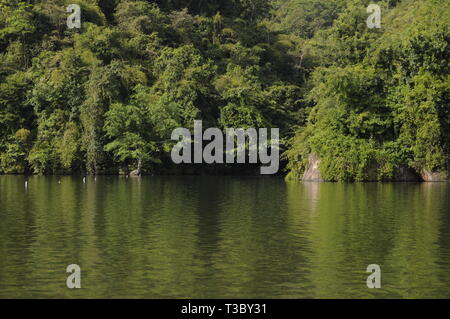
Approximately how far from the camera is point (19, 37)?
83.2 meters

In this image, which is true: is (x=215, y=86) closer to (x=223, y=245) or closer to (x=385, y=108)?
(x=385, y=108)

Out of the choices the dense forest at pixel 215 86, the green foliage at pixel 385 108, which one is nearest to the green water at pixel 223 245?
the green foliage at pixel 385 108

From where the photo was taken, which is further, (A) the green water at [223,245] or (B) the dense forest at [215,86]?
(B) the dense forest at [215,86]

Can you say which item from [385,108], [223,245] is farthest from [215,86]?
[223,245]

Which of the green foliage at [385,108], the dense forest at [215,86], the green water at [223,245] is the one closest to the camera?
the green water at [223,245]

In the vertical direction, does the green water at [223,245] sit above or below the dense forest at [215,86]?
below

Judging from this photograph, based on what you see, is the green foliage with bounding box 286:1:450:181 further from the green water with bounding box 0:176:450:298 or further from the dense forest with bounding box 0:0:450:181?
the green water with bounding box 0:176:450:298

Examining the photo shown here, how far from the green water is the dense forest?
2000 centimetres

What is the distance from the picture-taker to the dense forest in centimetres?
6353

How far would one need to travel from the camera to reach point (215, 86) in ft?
260

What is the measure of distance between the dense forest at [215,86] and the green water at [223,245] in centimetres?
2000

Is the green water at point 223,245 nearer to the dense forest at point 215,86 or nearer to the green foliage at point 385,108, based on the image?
the green foliage at point 385,108

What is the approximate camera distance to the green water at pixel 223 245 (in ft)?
65.5

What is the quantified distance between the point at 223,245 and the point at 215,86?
5413cm
